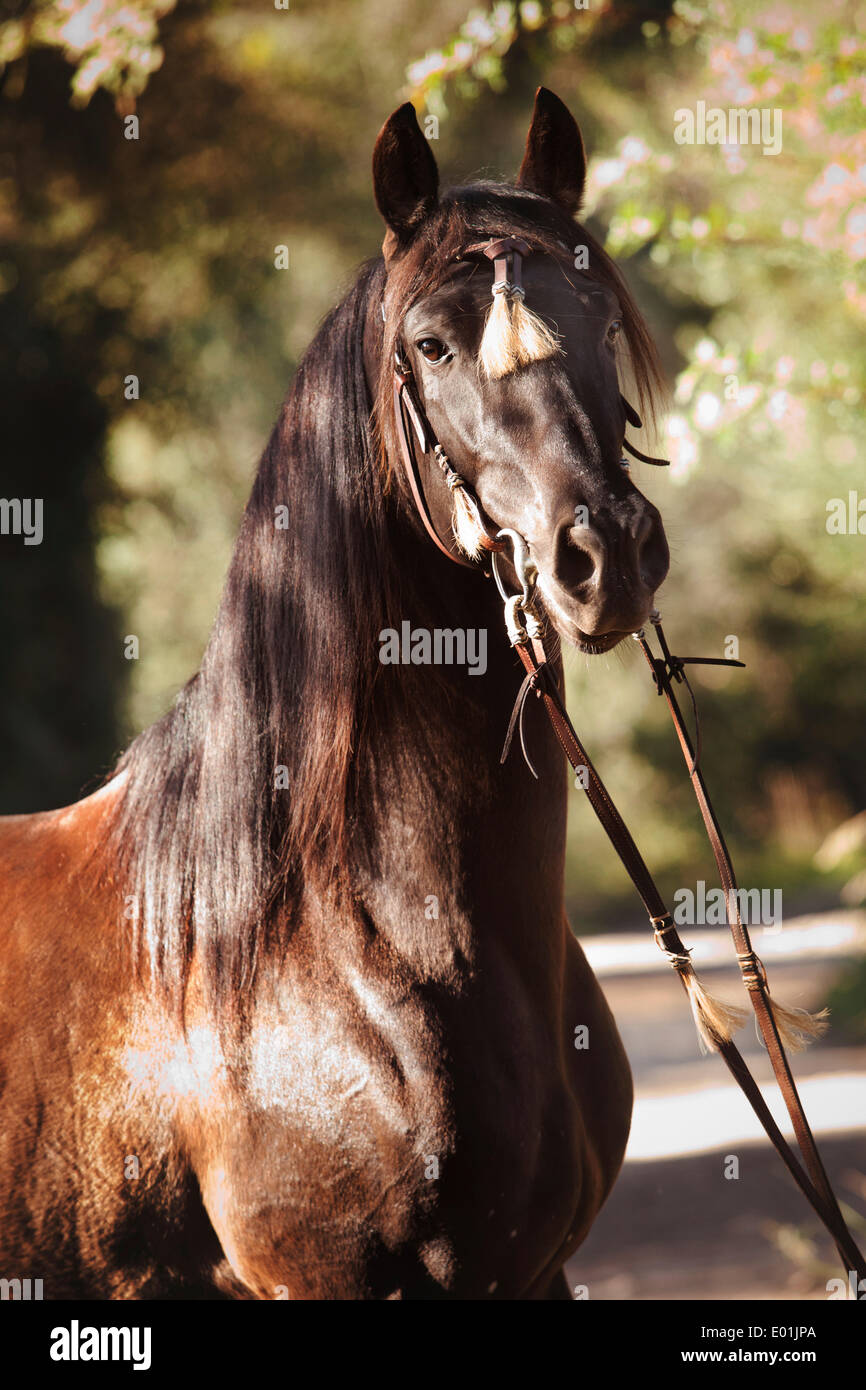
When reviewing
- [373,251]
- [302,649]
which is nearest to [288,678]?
[302,649]

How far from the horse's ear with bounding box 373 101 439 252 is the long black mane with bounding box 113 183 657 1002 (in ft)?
0.18

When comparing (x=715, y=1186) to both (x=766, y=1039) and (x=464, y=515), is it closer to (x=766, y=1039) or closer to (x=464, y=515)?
(x=766, y=1039)

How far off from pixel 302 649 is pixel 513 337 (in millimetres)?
585

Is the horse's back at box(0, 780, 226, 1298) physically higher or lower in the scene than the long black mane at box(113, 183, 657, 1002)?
lower

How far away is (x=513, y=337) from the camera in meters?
1.52

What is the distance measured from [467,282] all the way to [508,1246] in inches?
57.2

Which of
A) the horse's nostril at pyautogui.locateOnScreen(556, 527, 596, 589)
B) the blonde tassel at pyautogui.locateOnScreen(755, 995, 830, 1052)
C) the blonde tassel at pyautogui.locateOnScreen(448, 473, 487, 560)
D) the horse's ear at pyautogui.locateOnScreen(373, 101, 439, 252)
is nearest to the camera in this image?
the horse's nostril at pyautogui.locateOnScreen(556, 527, 596, 589)

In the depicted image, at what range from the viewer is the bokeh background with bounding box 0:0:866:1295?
4.25 meters

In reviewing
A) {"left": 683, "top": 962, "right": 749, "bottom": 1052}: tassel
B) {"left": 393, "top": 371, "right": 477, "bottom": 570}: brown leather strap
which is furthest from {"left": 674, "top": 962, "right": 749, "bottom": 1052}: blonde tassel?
{"left": 393, "top": 371, "right": 477, "bottom": 570}: brown leather strap

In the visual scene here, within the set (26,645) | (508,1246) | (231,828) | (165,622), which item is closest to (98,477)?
(26,645)

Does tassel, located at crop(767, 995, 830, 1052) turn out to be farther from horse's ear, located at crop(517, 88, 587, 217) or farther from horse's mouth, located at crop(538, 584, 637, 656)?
horse's ear, located at crop(517, 88, 587, 217)

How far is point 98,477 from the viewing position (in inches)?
267

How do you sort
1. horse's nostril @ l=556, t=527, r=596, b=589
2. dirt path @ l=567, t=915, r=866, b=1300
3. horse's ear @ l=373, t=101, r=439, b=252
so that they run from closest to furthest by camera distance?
horse's nostril @ l=556, t=527, r=596, b=589, horse's ear @ l=373, t=101, r=439, b=252, dirt path @ l=567, t=915, r=866, b=1300
